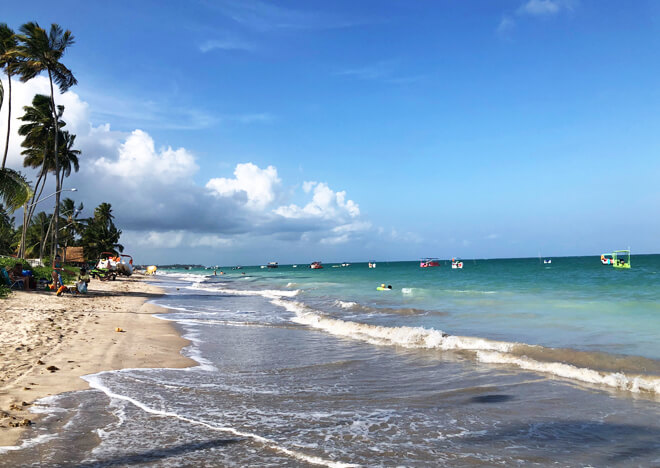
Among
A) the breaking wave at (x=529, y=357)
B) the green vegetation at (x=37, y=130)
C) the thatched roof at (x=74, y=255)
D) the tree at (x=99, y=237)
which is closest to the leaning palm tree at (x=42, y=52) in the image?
the green vegetation at (x=37, y=130)

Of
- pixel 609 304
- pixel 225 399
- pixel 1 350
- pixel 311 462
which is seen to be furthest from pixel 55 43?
pixel 609 304

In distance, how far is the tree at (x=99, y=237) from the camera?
78.7 metres

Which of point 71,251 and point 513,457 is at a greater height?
point 71,251

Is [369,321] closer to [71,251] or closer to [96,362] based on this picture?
[96,362]

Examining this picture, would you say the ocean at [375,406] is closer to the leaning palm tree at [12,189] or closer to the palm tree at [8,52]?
the leaning palm tree at [12,189]

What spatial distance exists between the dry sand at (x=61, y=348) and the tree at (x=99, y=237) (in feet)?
211

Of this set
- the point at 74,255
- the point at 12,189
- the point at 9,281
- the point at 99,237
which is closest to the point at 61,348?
the point at 12,189

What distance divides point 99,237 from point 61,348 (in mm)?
77614

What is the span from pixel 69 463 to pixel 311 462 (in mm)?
2685

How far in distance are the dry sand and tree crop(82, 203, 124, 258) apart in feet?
211

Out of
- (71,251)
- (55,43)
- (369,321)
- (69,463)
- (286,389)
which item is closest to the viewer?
(69,463)

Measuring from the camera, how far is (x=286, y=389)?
8.60m

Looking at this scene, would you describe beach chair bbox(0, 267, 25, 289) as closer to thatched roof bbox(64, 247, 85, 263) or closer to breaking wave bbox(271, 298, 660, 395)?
breaking wave bbox(271, 298, 660, 395)

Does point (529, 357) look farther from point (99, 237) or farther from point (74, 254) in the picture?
point (99, 237)
